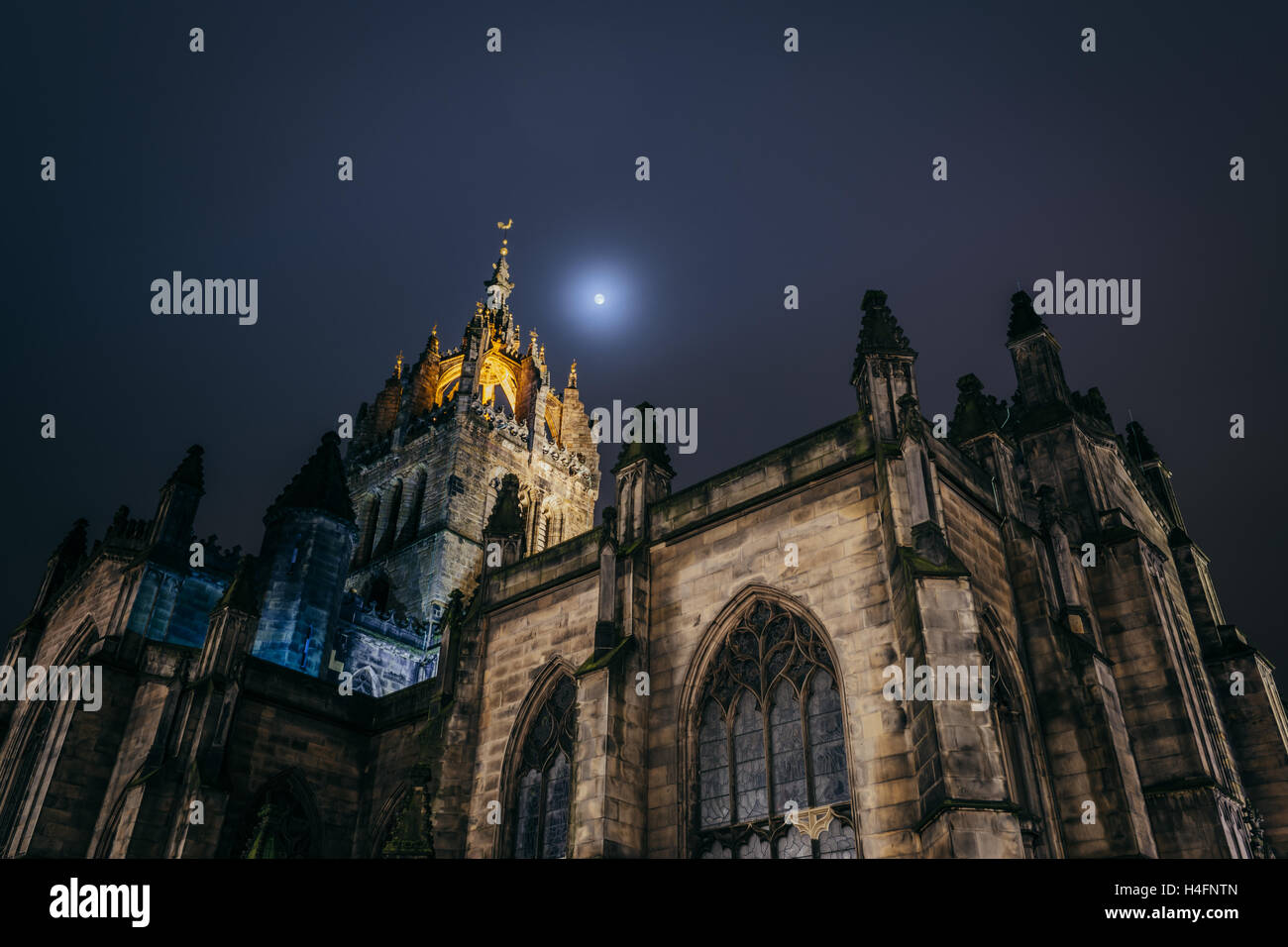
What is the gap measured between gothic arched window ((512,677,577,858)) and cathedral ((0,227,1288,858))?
2.2 inches

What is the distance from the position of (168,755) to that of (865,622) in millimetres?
13496

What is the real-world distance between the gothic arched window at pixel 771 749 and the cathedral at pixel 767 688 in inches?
1.7

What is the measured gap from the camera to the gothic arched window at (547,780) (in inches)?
618

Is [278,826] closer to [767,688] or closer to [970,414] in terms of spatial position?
[767,688]

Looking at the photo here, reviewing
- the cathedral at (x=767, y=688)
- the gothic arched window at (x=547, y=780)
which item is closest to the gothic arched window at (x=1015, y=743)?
the cathedral at (x=767, y=688)

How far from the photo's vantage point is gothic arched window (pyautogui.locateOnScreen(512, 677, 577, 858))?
15.7 metres

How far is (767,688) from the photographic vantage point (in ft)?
45.4

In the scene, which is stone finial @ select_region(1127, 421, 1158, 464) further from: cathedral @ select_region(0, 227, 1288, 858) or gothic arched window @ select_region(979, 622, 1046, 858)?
gothic arched window @ select_region(979, 622, 1046, 858)

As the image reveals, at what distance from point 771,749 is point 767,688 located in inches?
35.0

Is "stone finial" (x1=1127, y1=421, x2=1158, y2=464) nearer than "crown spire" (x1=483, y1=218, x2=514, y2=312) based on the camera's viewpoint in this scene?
Yes

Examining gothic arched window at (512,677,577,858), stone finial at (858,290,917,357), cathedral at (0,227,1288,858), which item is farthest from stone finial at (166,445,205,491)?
stone finial at (858,290,917,357)
